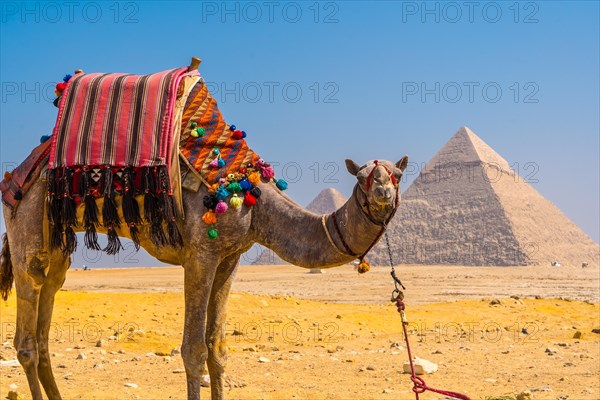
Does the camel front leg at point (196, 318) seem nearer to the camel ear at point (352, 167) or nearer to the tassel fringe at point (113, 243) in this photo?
the tassel fringe at point (113, 243)

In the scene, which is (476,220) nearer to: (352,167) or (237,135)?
(237,135)

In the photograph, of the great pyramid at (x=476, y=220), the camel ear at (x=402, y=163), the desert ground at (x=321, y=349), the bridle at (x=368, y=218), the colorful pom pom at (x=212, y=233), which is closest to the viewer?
the bridle at (x=368, y=218)

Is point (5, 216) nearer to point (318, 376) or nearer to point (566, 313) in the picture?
point (318, 376)

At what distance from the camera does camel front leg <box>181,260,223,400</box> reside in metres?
7.21

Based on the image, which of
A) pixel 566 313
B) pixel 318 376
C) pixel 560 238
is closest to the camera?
pixel 318 376

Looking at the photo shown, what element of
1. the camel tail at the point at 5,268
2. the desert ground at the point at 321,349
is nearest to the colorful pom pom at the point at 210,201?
the desert ground at the point at 321,349

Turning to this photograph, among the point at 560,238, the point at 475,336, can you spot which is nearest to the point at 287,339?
the point at 475,336

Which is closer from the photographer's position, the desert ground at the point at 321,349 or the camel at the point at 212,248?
the camel at the point at 212,248

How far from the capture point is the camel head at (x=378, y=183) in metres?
6.53

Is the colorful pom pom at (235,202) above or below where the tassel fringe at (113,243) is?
above

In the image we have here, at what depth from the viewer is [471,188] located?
18400cm

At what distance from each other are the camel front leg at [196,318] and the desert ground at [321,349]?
1.40 m

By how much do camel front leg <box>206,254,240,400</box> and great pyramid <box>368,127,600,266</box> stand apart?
483 ft

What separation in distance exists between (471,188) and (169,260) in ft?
592
